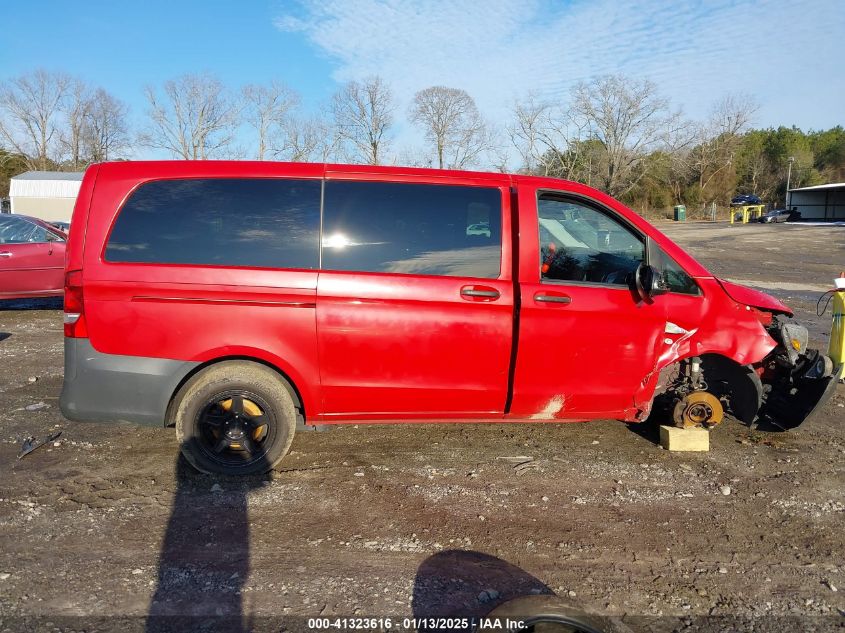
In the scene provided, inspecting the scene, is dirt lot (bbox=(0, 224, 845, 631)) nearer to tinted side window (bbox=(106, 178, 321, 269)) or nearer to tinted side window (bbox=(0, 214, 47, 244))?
tinted side window (bbox=(106, 178, 321, 269))

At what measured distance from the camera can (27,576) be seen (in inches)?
113

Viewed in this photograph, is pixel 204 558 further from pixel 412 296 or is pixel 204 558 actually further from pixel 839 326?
pixel 839 326

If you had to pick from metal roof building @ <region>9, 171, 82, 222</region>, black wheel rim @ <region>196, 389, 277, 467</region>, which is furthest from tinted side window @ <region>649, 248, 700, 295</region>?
metal roof building @ <region>9, 171, 82, 222</region>

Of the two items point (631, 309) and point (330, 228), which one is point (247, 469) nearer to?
point (330, 228)

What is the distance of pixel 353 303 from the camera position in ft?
12.5

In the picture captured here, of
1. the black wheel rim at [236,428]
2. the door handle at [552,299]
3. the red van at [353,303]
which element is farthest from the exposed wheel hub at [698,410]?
the black wheel rim at [236,428]

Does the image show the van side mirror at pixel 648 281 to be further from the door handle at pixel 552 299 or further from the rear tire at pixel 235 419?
the rear tire at pixel 235 419

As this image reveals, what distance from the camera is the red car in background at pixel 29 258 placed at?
9.19 m

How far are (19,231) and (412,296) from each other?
8641 mm

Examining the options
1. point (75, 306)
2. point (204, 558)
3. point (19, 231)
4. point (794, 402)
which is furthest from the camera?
point (19, 231)

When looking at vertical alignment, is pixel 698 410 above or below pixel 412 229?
below

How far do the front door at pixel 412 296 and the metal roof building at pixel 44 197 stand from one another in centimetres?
5136

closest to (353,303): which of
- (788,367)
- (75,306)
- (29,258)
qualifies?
(75,306)

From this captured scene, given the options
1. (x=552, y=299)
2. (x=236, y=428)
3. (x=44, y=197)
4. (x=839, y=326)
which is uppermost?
(x=44, y=197)
